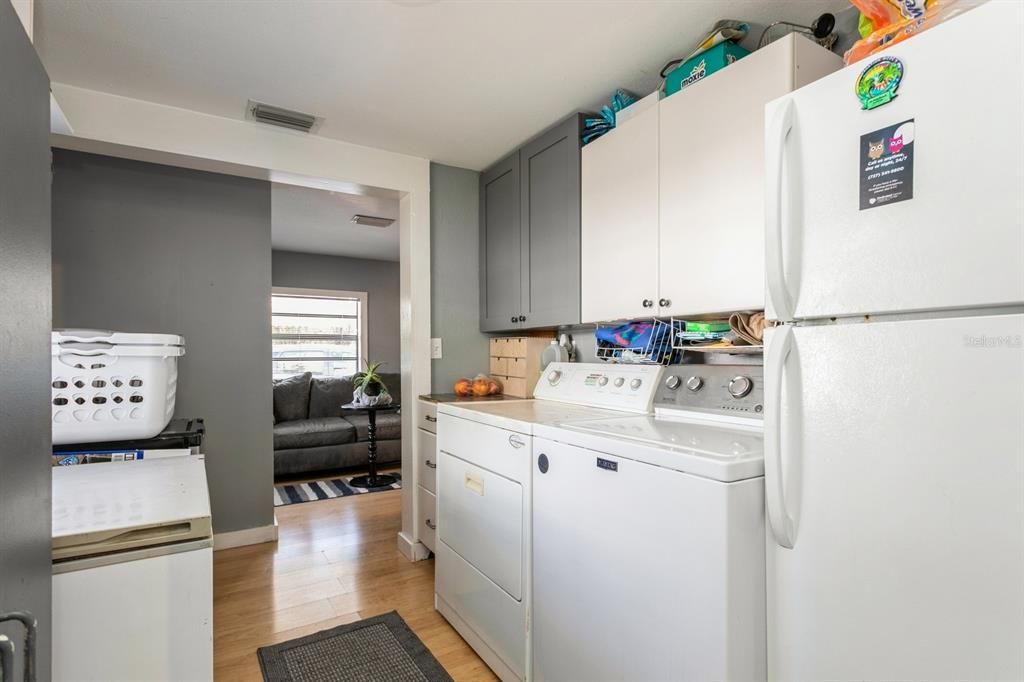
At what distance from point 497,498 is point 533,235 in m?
1.41

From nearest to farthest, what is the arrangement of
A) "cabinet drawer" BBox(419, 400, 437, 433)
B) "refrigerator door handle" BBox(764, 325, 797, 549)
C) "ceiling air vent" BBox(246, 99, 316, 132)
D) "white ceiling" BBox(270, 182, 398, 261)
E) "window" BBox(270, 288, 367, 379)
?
"refrigerator door handle" BBox(764, 325, 797, 549) < "ceiling air vent" BBox(246, 99, 316, 132) < "cabinet drawer" BBox(419, 400, 437, 433) < "white ceiling" BBox(270, 182, 398, 261) < "window" BBox(270, 288, 367, 379)

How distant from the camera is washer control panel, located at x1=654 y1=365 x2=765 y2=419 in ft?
5.35

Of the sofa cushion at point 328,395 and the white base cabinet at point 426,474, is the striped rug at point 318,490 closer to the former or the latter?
the sofa cushion at point 328,395

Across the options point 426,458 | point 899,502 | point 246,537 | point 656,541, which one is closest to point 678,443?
point 656,541

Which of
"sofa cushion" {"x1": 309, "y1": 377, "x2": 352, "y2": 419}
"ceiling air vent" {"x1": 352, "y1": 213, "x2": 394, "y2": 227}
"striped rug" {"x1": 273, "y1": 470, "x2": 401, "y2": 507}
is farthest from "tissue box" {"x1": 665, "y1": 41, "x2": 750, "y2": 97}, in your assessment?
"sofa cushion" {"x1": 309, "y1": 377, "x2": 352, "y2": 419}

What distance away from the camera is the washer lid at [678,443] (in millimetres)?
1151

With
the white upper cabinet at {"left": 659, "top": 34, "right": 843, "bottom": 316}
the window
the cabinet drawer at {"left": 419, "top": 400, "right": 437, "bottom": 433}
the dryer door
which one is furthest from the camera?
the window

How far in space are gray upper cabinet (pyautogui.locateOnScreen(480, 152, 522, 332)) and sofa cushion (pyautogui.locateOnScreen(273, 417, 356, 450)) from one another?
242 centimetres

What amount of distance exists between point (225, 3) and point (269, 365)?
214 cm

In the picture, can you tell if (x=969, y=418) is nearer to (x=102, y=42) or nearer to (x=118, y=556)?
(x=118, y=556)

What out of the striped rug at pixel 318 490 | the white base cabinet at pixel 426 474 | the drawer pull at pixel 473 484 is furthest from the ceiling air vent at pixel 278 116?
the striped rug at pixel 318 490

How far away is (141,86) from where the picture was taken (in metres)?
2.20

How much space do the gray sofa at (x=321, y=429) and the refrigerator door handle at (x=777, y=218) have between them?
4.43 meters

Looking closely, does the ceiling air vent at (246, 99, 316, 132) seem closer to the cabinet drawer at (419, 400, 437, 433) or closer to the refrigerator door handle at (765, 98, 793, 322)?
the cabinet drawer at (419, 400, 437, 433)
